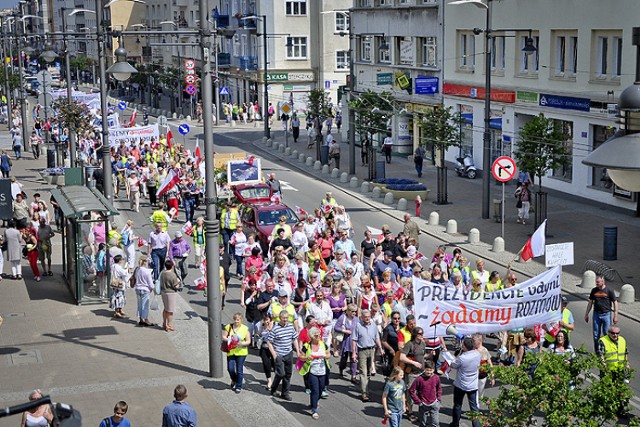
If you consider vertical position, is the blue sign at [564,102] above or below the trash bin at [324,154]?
above

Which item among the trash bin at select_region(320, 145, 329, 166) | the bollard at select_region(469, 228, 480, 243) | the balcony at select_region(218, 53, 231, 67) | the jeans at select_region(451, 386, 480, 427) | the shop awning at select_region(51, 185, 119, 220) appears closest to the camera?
the jeans at select_region(451, 386, 480, 427)

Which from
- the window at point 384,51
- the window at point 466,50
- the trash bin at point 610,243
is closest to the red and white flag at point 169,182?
the trash bin at point 610,243

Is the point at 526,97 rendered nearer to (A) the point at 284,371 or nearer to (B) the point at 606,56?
(B) the point at 606,56

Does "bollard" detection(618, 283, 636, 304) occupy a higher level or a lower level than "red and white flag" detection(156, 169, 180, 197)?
lower

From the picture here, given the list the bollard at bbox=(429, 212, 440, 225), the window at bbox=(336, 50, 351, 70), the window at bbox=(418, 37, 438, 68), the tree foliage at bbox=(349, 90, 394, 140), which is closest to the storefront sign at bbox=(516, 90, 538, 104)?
the tree foliage at bbox=(349, 90, 394, 140)

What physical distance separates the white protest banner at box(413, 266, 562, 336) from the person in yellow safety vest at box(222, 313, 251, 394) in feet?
9.47

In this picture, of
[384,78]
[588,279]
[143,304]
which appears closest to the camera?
[143,304]

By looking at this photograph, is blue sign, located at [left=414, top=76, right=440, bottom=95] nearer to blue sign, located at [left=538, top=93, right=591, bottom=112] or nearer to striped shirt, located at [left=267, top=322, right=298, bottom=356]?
blue sign, located at [left=538, top=93, right=591, bottom=112]

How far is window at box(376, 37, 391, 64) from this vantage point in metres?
54.4

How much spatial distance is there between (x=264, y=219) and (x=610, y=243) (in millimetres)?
9474

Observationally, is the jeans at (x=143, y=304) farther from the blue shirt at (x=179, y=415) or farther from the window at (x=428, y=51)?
the window at (x=428, y=51)

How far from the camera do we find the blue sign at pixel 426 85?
48594mm

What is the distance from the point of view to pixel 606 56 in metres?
36.7

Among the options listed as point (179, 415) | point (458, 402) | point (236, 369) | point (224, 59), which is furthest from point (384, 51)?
point (179, 415)
